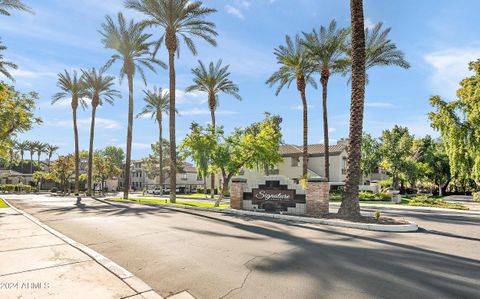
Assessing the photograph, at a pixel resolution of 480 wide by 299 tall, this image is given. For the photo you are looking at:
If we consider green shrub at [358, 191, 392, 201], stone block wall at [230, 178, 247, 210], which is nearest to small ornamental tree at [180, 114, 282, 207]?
stone block wall at [230, 178, 247, 210]

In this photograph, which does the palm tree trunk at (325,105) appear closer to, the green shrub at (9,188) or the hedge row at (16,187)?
the hedge row at (16,187)

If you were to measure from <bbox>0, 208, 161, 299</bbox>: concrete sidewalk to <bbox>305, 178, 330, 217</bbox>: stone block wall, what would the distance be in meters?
11.3

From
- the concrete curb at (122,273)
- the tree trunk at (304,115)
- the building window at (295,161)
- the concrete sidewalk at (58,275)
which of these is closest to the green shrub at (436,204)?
the tree trunk at (304,115)

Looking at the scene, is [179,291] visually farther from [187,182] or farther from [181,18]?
[187,182]

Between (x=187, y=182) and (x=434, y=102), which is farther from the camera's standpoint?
(x=187, y=182)

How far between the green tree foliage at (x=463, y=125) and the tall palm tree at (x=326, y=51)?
33.6 feet

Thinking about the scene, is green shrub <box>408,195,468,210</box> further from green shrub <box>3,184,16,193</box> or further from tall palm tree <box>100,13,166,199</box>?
green shrub <box>3,184,16,193</box>

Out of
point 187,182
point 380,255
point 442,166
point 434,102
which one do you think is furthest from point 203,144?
point 187,182

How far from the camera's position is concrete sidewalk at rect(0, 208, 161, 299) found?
5.01 metres

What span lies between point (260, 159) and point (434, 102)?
797 inches

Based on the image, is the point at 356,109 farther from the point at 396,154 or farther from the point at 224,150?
the point at 396,154

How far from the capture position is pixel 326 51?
29.0 metres

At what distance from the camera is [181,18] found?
2581 cm

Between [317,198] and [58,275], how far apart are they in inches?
499
